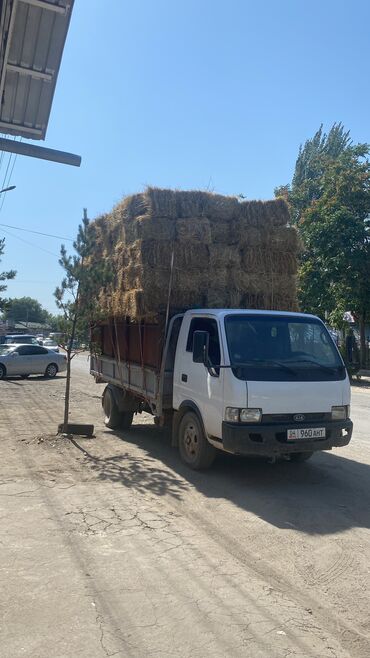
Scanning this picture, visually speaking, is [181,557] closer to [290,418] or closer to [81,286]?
[290,418]

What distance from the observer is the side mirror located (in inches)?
253

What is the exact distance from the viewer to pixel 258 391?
5.89 m

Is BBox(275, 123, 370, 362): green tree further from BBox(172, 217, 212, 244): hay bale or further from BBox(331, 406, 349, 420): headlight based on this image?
BBox(331, 406, 349, 420): headlight

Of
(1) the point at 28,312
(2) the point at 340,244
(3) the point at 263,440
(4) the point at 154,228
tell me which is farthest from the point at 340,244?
(1) the point at 28,312

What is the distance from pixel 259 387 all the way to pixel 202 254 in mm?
2859

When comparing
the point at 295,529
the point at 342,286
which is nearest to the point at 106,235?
the point at 295,529

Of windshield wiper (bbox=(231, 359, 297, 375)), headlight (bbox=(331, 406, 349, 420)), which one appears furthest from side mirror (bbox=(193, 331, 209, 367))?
headlight (bbox=(331, 406, 349, 420))

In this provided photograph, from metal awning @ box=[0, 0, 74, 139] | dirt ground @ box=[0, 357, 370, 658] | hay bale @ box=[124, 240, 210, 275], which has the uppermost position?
metal awning @ box=[0, 0, 74, 139]

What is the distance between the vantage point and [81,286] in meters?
8.75

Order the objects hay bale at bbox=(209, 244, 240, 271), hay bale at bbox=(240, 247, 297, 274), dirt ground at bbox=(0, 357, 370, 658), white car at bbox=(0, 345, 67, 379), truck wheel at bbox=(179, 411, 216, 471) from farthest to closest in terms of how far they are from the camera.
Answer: white car at bbox=(0, 345, 67, 379)
hay bale at bbox=(240, 247, 297, 274)
hay bale at bbox=(209, 244, 240, 271)
truck wheel at bbox=(179, 411, 216, 471)
dirt ground at bbox=(0, 357, 370, 658)

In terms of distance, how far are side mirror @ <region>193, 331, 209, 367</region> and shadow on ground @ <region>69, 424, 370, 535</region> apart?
152 cm

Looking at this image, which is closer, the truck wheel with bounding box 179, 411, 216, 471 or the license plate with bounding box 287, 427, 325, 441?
the license plate with bounding box 287, 427, 325, 441

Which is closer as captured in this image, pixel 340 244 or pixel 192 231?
pixel 192 231

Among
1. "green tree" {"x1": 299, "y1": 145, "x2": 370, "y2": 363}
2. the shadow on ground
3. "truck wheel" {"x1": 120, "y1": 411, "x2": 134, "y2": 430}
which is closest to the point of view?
the shadow on ground
